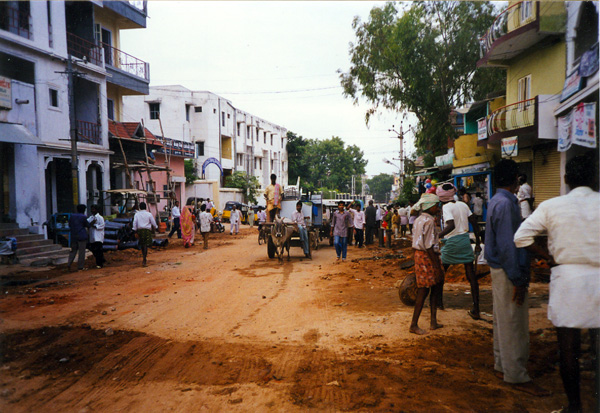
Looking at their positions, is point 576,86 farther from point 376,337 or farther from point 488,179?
point 488,179

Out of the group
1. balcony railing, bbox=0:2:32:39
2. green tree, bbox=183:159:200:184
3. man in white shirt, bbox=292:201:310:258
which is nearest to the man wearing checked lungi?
man in white shirt, bbox=292:201:310:258

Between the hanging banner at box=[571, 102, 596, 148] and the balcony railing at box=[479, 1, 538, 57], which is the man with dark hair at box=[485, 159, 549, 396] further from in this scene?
the balcony railing at box=[479, 1, 538, 57]

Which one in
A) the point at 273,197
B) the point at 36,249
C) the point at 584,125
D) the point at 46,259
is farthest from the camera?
the point at 273,197

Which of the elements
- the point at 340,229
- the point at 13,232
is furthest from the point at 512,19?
the point at 13,232

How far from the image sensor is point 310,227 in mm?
16688

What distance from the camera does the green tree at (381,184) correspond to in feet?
407

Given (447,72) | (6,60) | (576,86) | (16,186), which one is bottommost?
(16,186)

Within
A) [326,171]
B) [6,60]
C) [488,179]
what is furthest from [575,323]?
[326,171]

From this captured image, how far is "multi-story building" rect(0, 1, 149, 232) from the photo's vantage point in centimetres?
1530

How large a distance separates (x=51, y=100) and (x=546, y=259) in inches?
744

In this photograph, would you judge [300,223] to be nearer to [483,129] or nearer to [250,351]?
[250,351]

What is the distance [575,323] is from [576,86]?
8699 mm

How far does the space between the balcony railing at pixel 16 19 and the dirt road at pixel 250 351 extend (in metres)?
9.95

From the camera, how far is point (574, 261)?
12.0 feet
